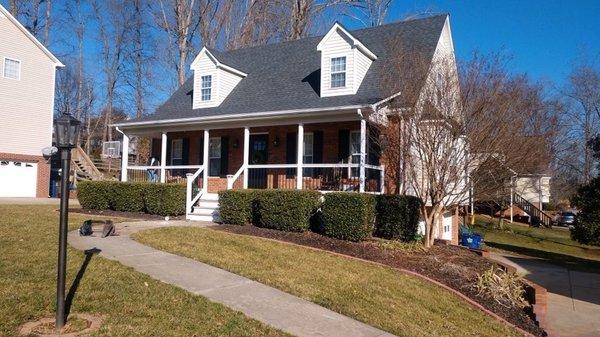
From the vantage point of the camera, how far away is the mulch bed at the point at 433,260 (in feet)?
26.5

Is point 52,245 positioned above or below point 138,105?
below

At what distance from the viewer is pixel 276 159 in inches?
677

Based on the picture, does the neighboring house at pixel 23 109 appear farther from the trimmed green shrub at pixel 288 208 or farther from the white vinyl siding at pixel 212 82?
the trimmed green shrub at pixel 288 208

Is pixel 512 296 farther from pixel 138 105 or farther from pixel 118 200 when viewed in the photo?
pixel 138 105

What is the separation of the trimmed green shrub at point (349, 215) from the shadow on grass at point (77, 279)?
527cm

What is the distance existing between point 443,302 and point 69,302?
553cm

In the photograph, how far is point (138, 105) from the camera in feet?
139

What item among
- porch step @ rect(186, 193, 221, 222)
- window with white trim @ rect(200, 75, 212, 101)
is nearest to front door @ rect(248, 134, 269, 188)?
porch step @ rect(186, 193, 221, 222)

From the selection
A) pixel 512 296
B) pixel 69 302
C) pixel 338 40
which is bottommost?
pixel 512 296

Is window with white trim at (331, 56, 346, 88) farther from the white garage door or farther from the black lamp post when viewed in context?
the white garage door

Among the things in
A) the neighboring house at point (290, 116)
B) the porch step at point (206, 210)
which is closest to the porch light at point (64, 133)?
the neighboring house at point (290, 116)

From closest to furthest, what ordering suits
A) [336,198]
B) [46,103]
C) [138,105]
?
1. [336,198]
2. [46,103]
3. [138,105]

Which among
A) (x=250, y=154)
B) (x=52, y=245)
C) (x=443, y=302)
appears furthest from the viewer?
(x=250, y=154)

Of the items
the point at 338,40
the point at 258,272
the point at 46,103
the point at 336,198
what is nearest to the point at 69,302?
the point at 258,272
